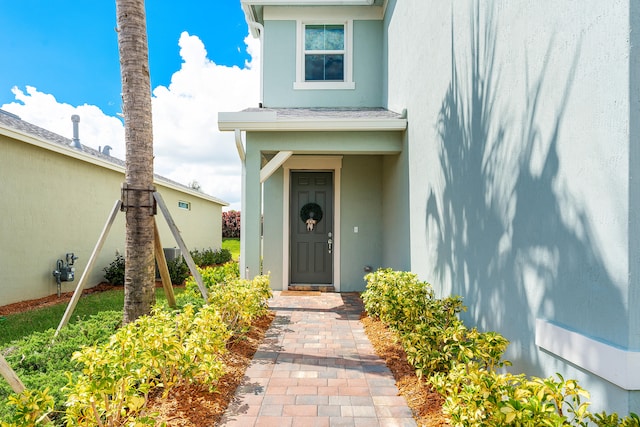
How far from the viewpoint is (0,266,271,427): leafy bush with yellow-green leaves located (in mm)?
2000

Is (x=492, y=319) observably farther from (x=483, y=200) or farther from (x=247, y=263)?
(x=247, y=263)

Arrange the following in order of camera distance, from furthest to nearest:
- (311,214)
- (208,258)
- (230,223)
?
(230,223)
(208,258)
(311,214)

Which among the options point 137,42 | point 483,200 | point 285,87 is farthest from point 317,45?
point 483,200

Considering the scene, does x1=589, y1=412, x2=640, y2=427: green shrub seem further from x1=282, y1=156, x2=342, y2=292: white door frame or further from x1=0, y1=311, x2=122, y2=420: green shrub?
x1=282, y1=156, x2=342, y2=292: white door frame

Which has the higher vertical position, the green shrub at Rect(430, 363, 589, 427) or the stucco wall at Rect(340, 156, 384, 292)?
the stucco wall at Rect(340, 156, 384, 292)

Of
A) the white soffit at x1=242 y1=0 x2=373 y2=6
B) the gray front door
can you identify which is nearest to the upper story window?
the white soffit at x1=242 y1=0 x2=373 y2=6

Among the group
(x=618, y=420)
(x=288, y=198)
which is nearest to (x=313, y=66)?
(x=288, y=198)

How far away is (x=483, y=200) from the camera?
10.6 feet

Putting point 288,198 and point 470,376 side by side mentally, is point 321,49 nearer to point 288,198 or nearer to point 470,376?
point 288,198

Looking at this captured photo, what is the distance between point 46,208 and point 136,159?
469 cm

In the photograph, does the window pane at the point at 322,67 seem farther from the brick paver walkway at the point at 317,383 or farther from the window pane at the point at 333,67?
the brick paver walkway at the point at 317,383

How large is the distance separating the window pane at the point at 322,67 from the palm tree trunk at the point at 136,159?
14.1 ft

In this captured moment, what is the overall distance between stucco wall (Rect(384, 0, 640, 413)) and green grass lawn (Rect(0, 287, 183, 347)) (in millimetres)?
4245

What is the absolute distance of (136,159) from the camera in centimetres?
425
